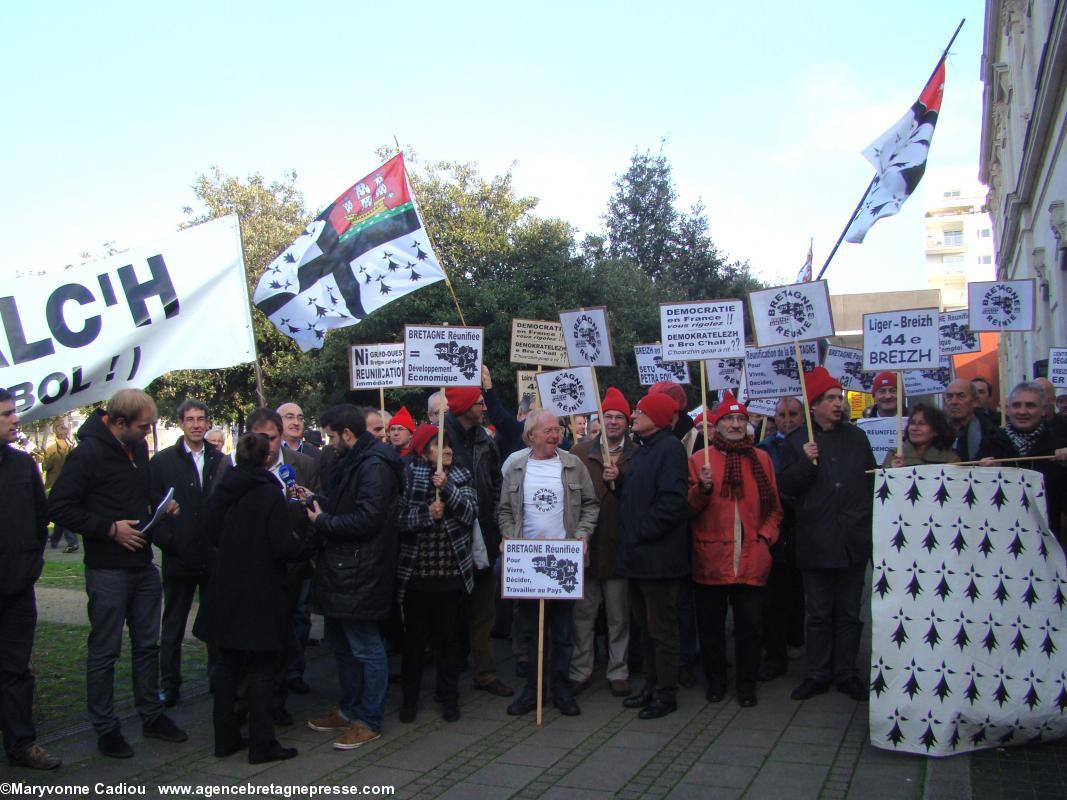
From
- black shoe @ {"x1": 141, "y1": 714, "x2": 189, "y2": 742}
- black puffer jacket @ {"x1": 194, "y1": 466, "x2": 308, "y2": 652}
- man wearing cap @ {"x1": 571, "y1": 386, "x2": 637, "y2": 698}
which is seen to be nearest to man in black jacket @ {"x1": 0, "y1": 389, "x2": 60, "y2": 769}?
black shoe @ {"x1": 141, "y1": 714, "x2": 189, "y2": 742}

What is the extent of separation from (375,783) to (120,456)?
243cm

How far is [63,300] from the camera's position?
5.92m

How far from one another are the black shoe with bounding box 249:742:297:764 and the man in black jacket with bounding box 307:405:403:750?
30cm

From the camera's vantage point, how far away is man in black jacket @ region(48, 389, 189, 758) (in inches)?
225

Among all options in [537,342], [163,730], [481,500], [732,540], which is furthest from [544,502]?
[163,730]

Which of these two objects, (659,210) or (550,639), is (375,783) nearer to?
(550,639)

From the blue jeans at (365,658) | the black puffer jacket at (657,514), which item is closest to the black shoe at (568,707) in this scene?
the black puffer jacket at (657,514)

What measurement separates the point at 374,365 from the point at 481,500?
2.85 m

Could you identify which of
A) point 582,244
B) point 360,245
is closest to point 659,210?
point 582,244

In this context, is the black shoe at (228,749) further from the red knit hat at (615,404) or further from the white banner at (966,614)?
the white banner at (966,614)

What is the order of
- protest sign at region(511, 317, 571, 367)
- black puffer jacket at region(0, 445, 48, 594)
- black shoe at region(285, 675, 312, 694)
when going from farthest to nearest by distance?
protest sign at region(511, 317, 571, 367), black shoe at region(285, 675, 312, 694), black puffer jacket at region(0, 445, 48, 594)

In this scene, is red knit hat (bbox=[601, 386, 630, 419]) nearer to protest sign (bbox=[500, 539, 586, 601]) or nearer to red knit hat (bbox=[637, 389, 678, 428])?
red knit hat (bbox=[637, 389, 678, 428])

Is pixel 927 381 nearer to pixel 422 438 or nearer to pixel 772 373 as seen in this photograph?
pixel 772 373

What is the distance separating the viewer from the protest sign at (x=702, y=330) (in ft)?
25.7
